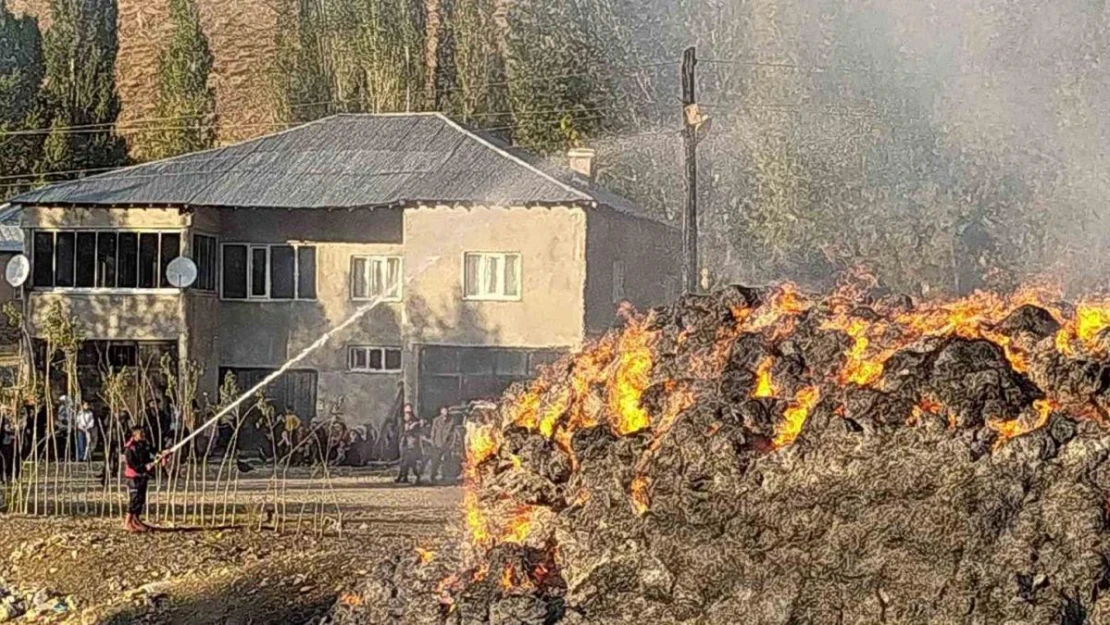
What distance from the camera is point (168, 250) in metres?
39.2

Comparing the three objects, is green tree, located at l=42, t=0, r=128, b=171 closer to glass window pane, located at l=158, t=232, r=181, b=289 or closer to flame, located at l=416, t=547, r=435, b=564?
glass window pane, located at l=158, t=232, r=181, b=289

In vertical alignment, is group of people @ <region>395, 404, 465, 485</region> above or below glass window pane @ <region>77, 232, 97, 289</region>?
below

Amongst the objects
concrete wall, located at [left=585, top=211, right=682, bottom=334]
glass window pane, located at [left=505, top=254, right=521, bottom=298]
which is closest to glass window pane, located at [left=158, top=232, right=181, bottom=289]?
glass window pane, located at [left=505, top=254, right=521, bottom=298]

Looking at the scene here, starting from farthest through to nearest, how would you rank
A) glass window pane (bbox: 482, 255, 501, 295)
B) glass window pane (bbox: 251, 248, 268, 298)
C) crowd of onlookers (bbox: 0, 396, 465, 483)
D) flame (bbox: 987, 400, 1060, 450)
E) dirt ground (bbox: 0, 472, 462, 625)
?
glass window pane (bbox: 251, 248, 268, 298), glass window pane (bbox: 482, 255, 501, 295), crowd of onlookers (bbox: 0, 396, 465, 483), dirt ground (bbox: 0, 472, 462, 625), flame (bbox: 987, 400, 1060, 450)

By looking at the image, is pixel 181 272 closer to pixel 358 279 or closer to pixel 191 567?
pixel 358 279

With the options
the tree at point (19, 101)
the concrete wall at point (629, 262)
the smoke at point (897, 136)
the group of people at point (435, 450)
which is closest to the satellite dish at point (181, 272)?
the concrete wall at point (629, 262)

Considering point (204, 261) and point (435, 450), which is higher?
point (204, 261)

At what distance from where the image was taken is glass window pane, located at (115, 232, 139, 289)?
39.3 m

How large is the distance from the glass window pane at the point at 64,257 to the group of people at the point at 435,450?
44.8 ft

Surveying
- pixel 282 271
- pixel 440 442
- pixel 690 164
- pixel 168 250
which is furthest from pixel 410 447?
pixel 168 250

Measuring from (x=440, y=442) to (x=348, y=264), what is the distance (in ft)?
38.8

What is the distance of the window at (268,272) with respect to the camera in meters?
39.7

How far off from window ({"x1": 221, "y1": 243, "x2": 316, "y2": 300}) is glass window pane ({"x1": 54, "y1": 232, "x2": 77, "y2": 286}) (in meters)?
3.51

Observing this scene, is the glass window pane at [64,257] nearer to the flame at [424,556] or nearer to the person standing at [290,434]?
the person standing at [290,434]
